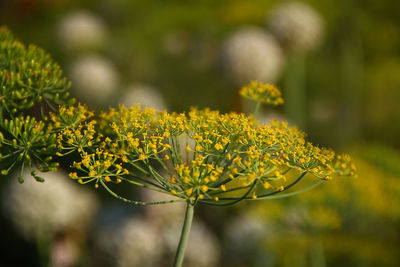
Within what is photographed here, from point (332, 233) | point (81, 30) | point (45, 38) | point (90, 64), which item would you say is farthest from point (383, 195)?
point (45, 38)

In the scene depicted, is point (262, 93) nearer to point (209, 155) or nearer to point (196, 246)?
point (209, 155)

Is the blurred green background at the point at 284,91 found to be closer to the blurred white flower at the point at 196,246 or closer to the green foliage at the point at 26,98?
the blurred white flower at the point at 196,246

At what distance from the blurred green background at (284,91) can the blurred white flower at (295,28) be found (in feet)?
1.07

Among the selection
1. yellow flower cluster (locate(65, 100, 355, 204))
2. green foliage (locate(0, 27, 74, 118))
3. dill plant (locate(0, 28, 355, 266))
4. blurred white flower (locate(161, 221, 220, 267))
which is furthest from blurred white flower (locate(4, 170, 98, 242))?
yellow flower cluster (locate(65, 100, 355, 204))

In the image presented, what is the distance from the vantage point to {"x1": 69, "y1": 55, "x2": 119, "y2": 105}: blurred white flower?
20.8ft

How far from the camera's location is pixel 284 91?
21.8ft

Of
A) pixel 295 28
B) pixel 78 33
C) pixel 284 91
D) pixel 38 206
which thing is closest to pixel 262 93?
pixel 38 206

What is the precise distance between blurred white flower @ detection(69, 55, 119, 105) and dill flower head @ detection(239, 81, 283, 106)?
5.20 metres

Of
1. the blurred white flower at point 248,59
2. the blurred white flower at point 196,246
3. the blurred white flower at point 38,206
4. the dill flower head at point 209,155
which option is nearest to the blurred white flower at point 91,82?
the blurred white flower at point 248,59

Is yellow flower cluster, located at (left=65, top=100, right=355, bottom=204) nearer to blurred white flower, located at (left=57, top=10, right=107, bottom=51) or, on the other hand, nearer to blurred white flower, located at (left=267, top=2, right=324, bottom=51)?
blurred white flower, located at (left=267, top=2, right=324, bottom=51)

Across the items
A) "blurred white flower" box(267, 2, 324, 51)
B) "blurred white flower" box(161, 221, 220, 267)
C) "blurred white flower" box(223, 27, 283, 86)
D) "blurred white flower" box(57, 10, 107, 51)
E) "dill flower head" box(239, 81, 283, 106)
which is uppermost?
"blurred white flower" box(57, 10, 107, 51)

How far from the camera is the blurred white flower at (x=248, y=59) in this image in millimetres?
4680

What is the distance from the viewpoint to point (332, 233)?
11.3ft

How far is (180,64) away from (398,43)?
17.9 feet
